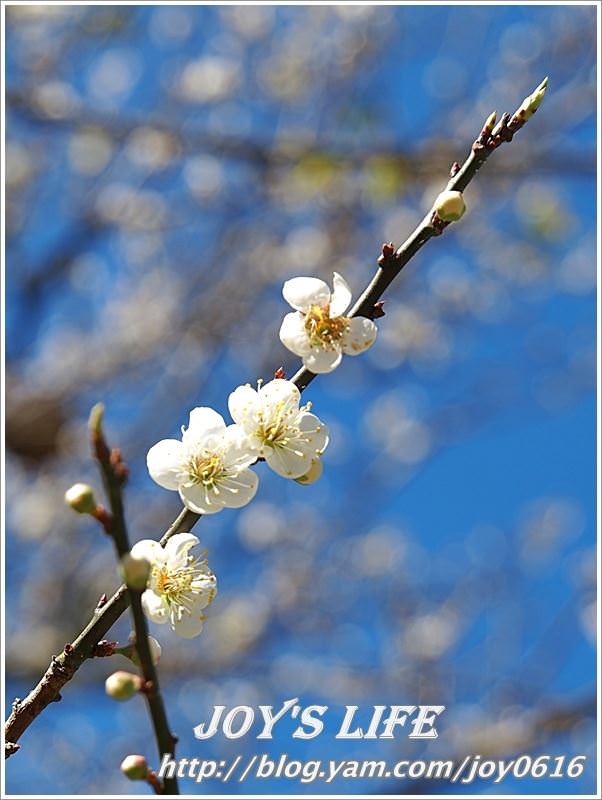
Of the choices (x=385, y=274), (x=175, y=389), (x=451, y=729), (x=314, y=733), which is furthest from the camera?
(x=175, y=389)

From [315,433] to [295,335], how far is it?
14cm

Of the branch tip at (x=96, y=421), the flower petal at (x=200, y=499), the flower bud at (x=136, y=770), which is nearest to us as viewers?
the branch tip at (x=96, y=421)

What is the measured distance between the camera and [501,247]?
6.23 meters

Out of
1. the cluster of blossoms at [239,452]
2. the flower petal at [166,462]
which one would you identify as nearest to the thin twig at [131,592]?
the cluster of blossoms at [239,452]

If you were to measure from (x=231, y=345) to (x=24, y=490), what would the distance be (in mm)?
1963

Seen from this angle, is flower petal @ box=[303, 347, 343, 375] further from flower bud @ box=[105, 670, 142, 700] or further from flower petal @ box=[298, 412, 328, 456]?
flower bud @ box=[105, 670, 142, 700]

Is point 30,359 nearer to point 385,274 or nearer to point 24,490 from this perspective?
point 24,490

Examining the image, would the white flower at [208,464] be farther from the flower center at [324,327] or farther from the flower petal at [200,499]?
the flower center at [324,327]

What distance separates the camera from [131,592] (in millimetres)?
820

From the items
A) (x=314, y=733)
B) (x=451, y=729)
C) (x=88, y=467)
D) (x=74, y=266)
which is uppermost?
(x=74, y=266)

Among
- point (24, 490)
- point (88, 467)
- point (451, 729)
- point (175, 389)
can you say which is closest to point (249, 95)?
point (175, 389)

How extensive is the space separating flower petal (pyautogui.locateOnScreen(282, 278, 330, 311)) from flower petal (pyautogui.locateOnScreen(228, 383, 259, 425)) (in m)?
0.17

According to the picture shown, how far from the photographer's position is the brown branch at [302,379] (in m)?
1.07

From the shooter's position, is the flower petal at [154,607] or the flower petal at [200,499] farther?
the flower petal at [154,607]
